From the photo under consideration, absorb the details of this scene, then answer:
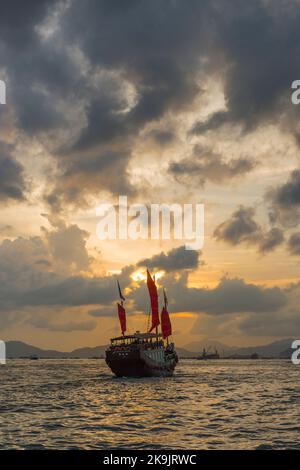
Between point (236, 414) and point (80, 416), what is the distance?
12794mm

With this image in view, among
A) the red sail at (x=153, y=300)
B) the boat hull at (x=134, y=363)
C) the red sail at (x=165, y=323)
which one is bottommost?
the boat hull at (x=134, y=363)

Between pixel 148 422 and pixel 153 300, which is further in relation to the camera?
pixel 153 300

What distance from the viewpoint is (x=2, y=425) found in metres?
34.6

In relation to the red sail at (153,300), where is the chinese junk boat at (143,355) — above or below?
below

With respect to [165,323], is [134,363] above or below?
below

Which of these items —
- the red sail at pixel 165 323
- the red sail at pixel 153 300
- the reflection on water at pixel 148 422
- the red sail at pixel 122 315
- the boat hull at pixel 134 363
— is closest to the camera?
the reflection on water at pixel 148 422

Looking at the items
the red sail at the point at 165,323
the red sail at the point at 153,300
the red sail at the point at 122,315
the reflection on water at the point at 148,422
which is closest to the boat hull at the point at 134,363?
the red sail at the point at 153,300

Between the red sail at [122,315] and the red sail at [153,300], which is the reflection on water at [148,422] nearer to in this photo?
the red sail at [153,300]

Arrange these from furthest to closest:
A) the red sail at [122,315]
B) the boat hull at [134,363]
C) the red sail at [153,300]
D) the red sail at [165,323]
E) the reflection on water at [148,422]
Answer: the red sail at [165,323], the red sail at [122,315], the red sail at [153,300], the boat hull at [134,363], the reflection on water at [148,422]

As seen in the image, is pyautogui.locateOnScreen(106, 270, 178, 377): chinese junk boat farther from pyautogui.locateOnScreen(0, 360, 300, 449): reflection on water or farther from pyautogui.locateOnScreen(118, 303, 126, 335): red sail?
pyautogui.locateOnScreen(0, 360, 300, 449): reflection on water

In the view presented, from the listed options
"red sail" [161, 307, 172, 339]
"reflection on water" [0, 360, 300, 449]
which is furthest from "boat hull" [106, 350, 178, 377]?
"reflection on water" [0, 360, 300, 449]

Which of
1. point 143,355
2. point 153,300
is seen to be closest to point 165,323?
point 153,300

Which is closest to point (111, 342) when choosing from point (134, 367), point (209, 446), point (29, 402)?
point (134, 367)

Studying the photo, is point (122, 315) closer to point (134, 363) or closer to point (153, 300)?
point (153, 300)
